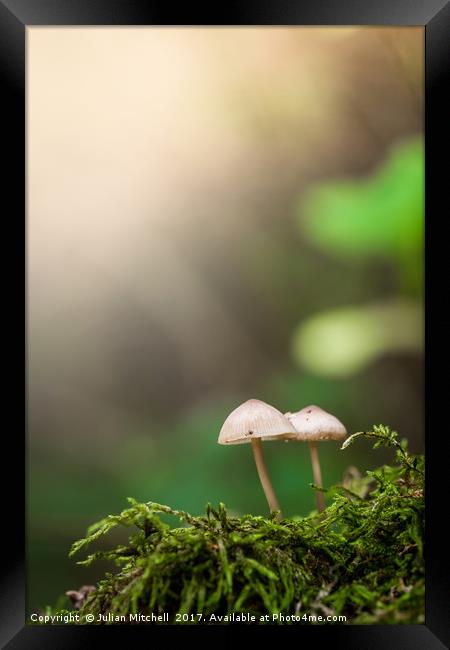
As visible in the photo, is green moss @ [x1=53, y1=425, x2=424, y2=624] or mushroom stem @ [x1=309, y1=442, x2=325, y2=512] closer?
green moss @ [x1=53, y1=425, x2=424, y2=624]

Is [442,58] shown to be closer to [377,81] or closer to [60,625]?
[60,625]

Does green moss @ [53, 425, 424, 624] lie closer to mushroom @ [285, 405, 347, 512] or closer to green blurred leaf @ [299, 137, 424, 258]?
mushroom @ [285, 405, 347, 512]

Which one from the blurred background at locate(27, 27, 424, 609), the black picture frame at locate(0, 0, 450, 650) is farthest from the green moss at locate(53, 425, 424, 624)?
the blurred background at locate(27, 27, 424, 609)

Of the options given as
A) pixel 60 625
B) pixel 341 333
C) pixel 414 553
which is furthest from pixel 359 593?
pixel 341 333

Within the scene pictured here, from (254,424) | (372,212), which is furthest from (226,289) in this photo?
(254,424)

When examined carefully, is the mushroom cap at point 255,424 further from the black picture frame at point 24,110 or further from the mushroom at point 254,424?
the black picture frame at point 24,110

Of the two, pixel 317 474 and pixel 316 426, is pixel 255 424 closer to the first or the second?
pixel 316 426
